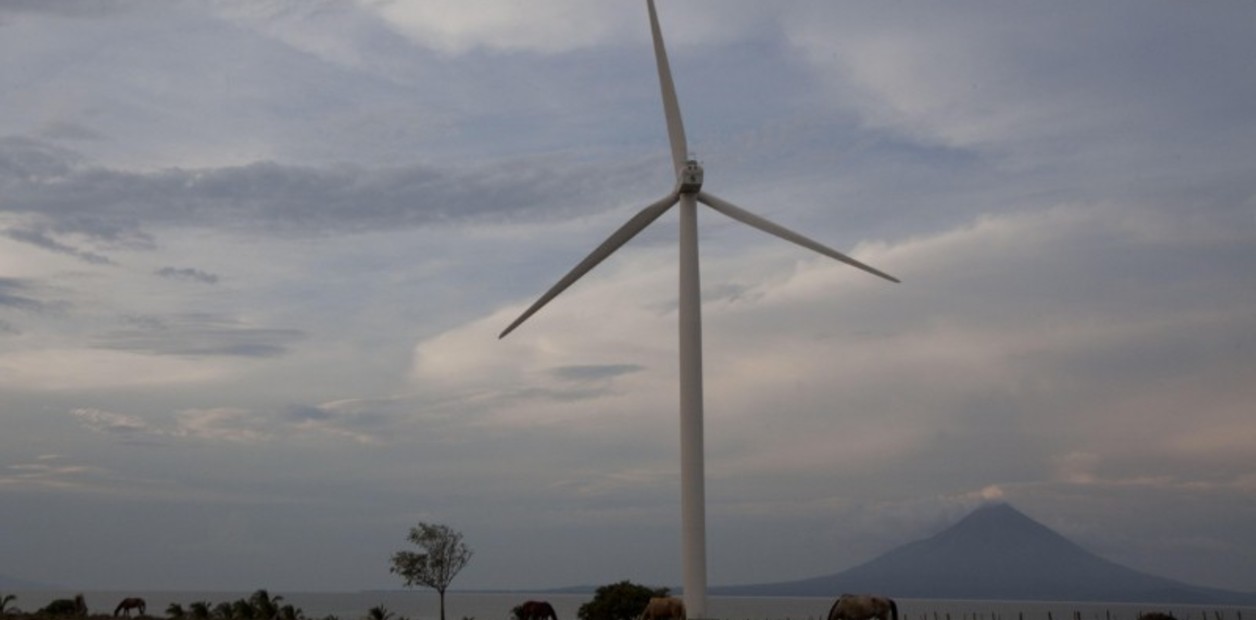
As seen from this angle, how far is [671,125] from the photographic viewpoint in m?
55.1

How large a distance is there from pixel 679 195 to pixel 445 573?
1319 inches

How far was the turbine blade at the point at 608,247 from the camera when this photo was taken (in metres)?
52.6

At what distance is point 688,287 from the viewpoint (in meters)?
49.4

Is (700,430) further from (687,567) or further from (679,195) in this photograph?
(679,195)

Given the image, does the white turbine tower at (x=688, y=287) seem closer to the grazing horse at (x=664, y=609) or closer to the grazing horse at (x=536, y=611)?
the grazing horse at (x=664, y=609)

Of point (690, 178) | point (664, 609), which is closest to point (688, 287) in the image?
point (690, 178)

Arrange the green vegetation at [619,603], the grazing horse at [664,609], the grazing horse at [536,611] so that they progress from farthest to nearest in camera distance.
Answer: the green vegetation at [619,603]
the grazing horse at [536,611]
the grazing horse at [664,609]

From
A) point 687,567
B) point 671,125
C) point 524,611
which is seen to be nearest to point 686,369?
point 687,567

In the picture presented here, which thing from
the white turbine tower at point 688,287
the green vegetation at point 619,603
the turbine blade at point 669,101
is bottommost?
the green vegetation at point 619,603

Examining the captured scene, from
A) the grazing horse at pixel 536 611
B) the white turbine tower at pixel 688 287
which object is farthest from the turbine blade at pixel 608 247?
the grazing horse at pixel 536 611

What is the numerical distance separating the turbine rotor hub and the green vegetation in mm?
26159

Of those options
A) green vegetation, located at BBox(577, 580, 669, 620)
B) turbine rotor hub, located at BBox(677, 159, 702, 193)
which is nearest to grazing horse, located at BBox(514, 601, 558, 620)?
green vegetation, located at BBox(577, 580, 669, 620)

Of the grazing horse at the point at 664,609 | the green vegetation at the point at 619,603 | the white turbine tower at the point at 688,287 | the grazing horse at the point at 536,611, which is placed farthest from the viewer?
the green vegetation at the point at 619,603

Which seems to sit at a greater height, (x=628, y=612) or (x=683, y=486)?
(x=683, y=486)
